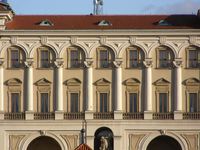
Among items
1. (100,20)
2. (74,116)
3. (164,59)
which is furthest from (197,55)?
(74,116)

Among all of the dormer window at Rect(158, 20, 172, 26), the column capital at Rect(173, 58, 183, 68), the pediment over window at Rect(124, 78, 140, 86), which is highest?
the dormer window at Rect(158, 20, 172, 26)

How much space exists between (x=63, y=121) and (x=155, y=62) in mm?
10064

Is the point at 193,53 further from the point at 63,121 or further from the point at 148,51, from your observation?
the point at 63,121

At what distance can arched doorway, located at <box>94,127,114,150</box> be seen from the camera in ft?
282

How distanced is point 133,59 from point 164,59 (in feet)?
9.32

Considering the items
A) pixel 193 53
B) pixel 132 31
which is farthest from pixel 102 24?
pixel 193 53

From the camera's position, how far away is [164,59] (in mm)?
87812

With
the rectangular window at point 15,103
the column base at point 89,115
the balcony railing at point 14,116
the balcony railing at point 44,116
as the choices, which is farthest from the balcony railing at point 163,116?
the rectangular window at point 15,103

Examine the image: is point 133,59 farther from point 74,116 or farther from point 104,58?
point 74,116

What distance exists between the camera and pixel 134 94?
8731 cm

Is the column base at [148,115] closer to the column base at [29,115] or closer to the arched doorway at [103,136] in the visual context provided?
the arched doorway at [103,136]

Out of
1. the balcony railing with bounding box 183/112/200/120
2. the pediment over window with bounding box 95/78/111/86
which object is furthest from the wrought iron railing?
the balcony railing with bounding box 183/112/200/120

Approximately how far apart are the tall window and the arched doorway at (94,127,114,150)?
25.4 ft

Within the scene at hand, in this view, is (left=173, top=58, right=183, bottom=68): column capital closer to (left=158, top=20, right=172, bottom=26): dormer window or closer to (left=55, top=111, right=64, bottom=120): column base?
(left=158, top=20, right=172, bottom=26): dormer window
